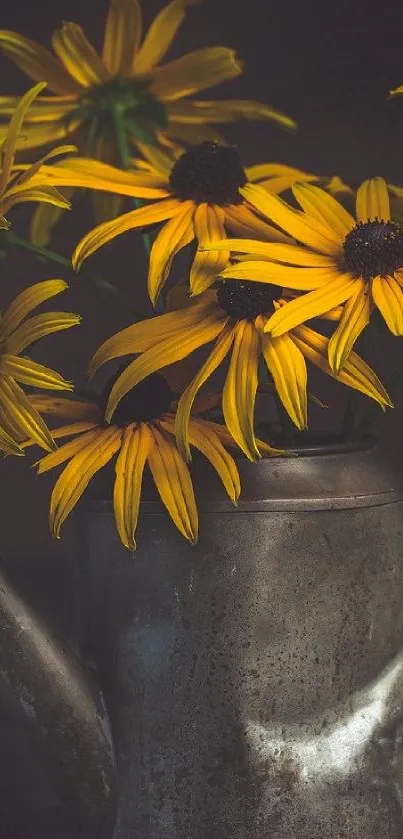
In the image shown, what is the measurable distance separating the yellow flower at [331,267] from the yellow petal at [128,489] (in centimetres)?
8

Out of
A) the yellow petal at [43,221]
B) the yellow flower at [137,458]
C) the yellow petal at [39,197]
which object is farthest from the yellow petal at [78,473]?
the yellow petal at [43,221]

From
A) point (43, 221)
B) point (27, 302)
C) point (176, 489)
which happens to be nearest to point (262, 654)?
point (176, 489)

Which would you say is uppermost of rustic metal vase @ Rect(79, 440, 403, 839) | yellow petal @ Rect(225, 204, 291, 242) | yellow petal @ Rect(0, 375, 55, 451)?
yellow petal @ Rect(225, 204, 291, 242)

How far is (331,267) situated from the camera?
1.58ft

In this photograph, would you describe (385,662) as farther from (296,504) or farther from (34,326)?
(34,326)

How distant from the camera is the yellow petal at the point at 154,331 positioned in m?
0.47

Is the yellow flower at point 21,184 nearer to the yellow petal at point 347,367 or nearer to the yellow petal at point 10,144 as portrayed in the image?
the yellow petal at point 10,144

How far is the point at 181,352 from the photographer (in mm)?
464

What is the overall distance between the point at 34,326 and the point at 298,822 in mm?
241

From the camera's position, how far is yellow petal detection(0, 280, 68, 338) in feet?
1.58

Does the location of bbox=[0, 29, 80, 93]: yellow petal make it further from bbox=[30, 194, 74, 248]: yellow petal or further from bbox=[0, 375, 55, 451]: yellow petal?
bbox=[0, 375, 55, 451]: yellow petal

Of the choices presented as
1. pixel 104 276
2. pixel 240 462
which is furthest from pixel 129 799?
pixel 104 276

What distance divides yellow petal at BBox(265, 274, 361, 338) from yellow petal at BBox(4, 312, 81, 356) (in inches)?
3.4

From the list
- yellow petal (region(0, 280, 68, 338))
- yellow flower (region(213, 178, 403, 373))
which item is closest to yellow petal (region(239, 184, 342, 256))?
yellow flower (region(213, 178, 403, 373))
